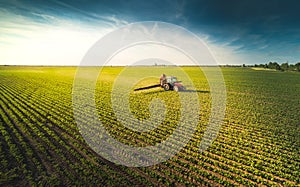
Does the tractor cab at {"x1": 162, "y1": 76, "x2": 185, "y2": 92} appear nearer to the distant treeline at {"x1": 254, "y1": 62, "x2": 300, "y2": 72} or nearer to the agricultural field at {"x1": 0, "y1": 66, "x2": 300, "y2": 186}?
the agricultural field at {"x1": 0, "y1": 66, "x2": 300, "y2": 186}

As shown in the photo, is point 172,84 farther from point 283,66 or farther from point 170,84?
point 283,66

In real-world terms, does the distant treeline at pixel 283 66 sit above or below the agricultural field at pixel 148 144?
above

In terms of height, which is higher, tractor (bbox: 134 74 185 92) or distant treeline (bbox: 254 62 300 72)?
distant treeline (bbox: 254 62 300 72)

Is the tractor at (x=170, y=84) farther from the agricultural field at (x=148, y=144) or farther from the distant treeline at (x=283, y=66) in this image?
the distant treeline at (x=283, y=66)

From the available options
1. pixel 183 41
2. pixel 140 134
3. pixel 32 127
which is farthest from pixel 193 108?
pixel 32 127

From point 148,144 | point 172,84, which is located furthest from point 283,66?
point 148,144

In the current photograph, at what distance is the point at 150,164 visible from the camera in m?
7.64

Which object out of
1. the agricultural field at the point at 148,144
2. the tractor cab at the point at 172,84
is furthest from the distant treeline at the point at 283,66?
the agricultural field at the point at 148,144

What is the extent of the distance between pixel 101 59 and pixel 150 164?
422 centimetres

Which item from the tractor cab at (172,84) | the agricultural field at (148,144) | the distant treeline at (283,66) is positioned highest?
the distant treeline at (283,66)

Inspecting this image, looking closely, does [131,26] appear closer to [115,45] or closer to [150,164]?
[115,45]

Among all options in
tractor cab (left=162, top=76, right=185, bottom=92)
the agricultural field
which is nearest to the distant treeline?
tractor cab (left=162, top=76, right=185, bottom=92)

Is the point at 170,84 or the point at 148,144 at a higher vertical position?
the point at 170,84

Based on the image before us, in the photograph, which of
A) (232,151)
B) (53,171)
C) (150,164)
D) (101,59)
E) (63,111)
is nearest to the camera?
(101,59)
